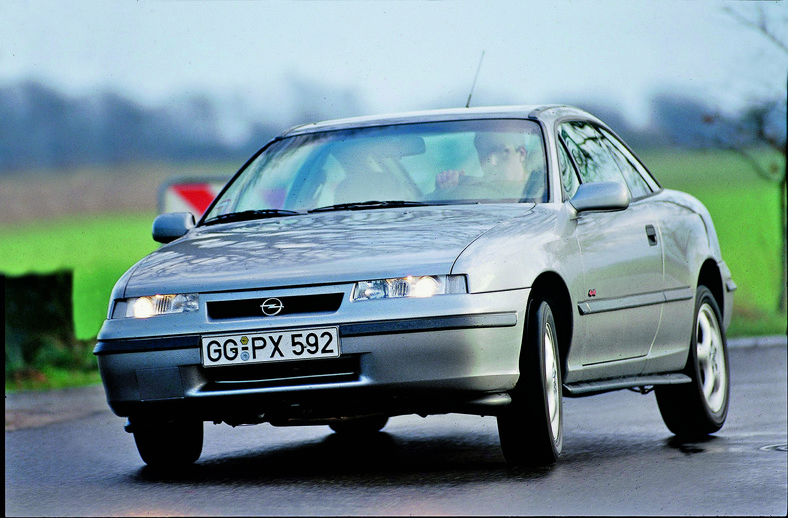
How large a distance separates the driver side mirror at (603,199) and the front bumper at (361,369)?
0.98 meters

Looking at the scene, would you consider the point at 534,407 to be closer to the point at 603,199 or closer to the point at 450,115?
the point at 603,199

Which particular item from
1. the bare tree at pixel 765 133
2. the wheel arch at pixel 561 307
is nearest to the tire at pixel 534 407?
the wheel arch at pixel 561 307

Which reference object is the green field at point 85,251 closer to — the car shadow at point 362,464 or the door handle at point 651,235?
the car shadow at point 362,464

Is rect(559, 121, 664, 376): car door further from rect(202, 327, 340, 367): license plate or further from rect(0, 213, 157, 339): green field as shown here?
rect(0, 213, 157, 339): green field

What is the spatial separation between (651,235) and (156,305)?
2878mm

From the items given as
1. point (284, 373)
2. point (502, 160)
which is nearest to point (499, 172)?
point (502, 160)

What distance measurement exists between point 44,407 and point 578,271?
18.3 feet

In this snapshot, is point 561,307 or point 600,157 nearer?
point 561,307

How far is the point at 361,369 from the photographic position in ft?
22.1

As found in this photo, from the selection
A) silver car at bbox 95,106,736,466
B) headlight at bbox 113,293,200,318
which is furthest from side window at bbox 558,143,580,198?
headlight at bbox 113,293,200,318

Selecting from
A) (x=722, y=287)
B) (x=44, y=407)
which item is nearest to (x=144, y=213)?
(x=44, y=407)

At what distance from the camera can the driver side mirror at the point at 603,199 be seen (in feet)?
25.7

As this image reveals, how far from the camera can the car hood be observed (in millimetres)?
6863

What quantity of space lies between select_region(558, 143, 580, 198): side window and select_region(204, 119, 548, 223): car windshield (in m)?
0.13
